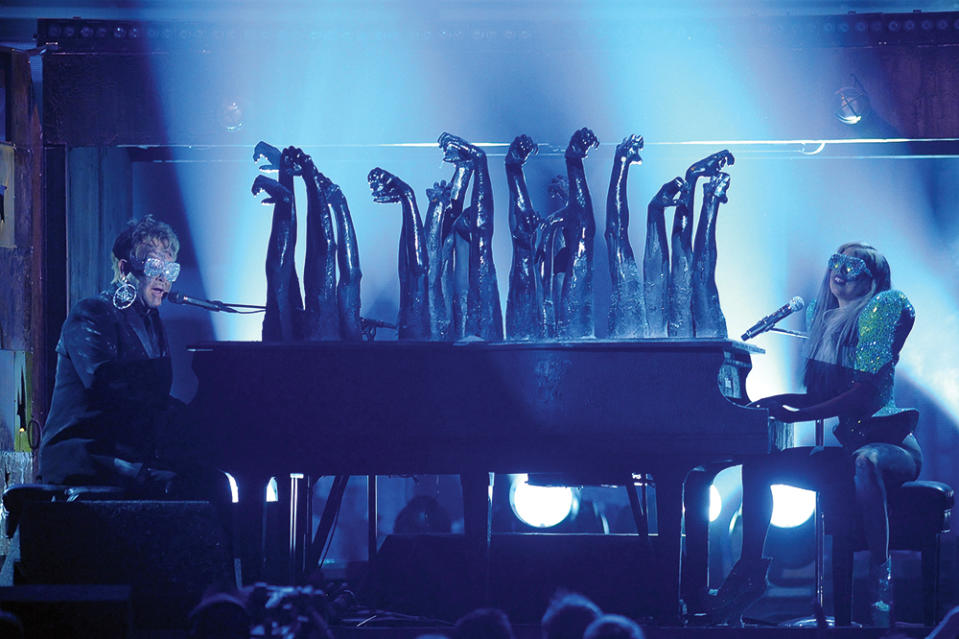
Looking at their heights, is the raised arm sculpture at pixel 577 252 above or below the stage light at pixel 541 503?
above

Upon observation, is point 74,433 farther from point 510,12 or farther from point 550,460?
point 510,12

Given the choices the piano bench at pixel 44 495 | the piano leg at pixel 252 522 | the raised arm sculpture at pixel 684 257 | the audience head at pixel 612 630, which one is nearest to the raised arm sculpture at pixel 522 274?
the raised arm sculpture at pixel 684 257

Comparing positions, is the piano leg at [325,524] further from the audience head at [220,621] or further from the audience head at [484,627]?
the audience head at [484,627]

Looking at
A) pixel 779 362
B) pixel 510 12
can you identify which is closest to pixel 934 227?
pixel 779 362

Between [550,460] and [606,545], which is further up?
[550,460]

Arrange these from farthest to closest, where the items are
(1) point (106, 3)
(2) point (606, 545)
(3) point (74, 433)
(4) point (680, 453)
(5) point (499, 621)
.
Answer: (1) point (106, 3) → (2) point (606, 545) → (3) point (74, 433) → (4) point (680, 453) → (5) point (499, 621)

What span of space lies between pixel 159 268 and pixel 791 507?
3.82 meters

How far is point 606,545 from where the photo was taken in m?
4.46

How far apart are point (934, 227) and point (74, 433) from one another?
5179 millimetres

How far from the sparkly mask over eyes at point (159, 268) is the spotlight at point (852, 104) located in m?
3.80

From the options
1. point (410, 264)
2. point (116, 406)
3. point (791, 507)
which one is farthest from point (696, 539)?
point (791, 507)

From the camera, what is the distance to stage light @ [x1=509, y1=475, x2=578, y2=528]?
20.9 feet

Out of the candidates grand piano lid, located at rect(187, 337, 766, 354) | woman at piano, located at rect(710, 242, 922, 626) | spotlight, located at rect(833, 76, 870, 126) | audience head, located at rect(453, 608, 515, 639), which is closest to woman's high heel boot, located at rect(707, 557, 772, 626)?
woman at piano, located at rect(710, 242, 922, 626)

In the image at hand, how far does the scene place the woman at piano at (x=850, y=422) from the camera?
379cm
